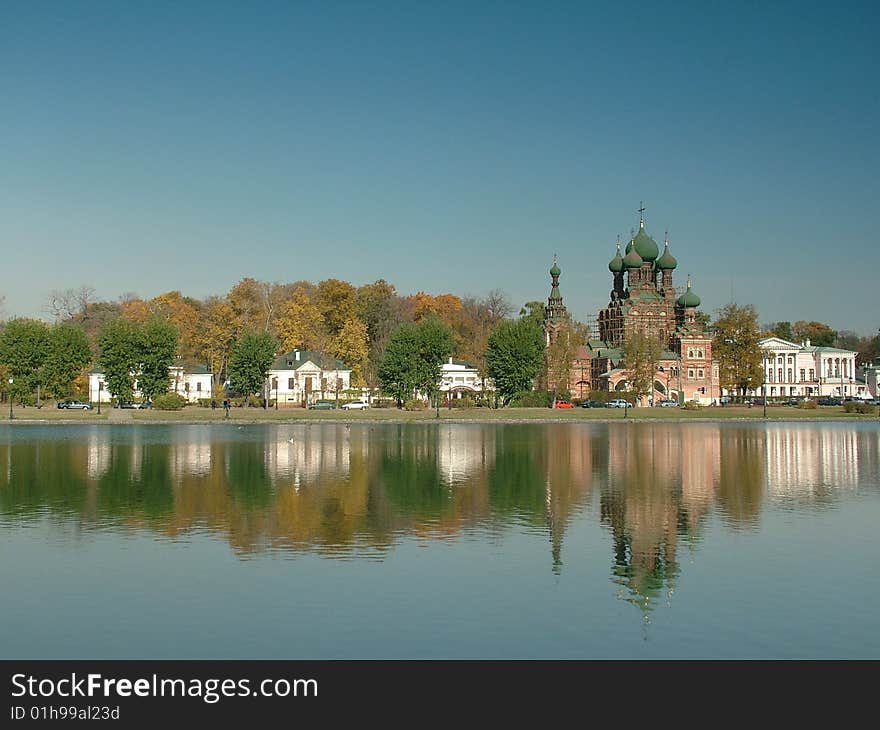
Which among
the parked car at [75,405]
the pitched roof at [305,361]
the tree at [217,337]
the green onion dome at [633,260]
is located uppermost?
the green onion dome at [633,260]

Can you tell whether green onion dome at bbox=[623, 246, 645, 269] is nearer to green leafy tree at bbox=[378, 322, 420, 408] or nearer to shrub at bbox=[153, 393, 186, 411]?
green leafy tree at bbox=[378, 322, 420, 408]

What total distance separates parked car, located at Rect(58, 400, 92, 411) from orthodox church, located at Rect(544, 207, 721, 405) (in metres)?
48.1

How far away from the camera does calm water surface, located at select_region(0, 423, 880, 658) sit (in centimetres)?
1404

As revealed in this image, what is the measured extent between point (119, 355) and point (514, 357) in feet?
114

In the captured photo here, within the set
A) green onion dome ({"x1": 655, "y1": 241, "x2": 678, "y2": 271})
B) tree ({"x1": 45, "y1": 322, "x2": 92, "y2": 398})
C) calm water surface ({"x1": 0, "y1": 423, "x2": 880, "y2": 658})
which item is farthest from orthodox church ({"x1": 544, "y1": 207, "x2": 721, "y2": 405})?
calm water surface ({"x1": 0, "y1": 423, "x2": 880, "y2": 658})

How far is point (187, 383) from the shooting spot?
112 metres

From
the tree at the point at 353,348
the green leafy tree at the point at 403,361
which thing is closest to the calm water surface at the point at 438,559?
the green leafy tree at the point at 403,361

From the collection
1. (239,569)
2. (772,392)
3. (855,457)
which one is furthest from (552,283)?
(239,569)

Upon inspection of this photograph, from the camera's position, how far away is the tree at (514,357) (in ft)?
312

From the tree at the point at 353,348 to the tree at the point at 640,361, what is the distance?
27993 millimetres

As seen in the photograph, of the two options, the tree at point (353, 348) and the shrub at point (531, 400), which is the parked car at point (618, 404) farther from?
the tree at point (353, 348)

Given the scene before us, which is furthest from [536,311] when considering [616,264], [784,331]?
[784,331]

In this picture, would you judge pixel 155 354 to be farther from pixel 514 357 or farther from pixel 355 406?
pixel 514 357
